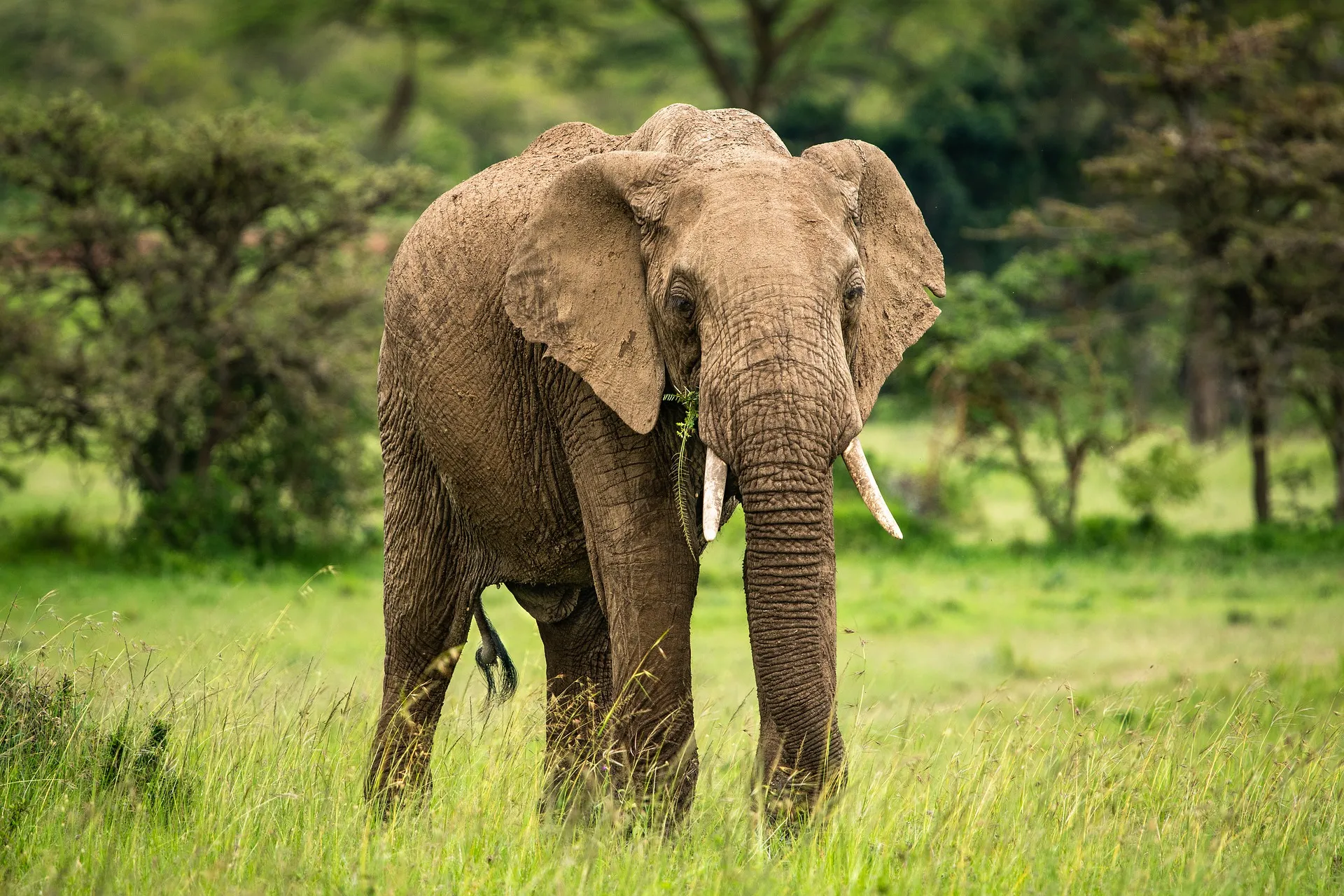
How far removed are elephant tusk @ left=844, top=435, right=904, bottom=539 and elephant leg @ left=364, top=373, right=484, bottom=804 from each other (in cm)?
180

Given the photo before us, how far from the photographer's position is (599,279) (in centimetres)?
494

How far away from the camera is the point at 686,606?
16.2ft

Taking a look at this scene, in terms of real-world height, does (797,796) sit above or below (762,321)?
A: below

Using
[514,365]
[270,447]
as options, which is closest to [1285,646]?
[514,365]

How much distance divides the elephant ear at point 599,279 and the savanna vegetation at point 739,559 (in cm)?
127

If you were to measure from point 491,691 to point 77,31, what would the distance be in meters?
41.9

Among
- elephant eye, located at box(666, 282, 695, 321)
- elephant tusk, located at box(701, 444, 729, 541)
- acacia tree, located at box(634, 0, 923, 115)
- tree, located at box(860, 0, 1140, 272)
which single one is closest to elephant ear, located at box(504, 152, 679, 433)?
elephant eye, located at box(666, 282, 695, 321)

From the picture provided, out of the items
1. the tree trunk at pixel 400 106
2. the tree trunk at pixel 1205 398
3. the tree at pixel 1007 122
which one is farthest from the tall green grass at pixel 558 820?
the tree trunk at pixel 400 106

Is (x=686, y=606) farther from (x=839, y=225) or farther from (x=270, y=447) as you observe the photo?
(x=270, y=447)

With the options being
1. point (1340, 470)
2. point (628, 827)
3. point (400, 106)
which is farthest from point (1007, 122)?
point (628, 827)

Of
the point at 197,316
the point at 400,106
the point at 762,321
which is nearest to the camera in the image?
the point at 762,321

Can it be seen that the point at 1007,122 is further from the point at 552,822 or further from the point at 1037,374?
the point at 552,822

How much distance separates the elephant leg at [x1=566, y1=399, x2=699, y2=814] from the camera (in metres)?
4.86

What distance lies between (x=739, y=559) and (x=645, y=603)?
11.9 meters
